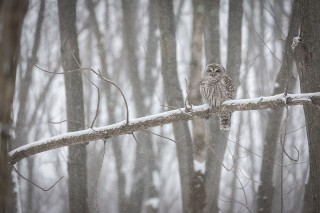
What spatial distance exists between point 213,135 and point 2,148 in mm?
5172

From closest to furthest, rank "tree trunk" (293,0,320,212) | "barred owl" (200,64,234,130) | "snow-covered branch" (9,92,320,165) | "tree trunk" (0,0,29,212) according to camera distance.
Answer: "tree trunk" (0,0,29,212) → "snow-covered branch" (9,92,320,165) → "tree trunk" (293,0,320,212) → "barred owl" (200,64,234,130)

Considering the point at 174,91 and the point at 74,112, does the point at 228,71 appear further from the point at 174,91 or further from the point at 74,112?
the point at 74,112

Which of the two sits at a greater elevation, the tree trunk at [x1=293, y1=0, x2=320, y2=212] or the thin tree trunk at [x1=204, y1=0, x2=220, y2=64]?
the thin tree trunk at [x1=204, y1=0, x2=220, y2=64]

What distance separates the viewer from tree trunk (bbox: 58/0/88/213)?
5418mm

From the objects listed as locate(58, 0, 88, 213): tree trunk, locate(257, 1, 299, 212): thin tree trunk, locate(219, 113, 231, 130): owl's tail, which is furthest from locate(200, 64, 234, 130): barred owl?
locate(58, 0, 88, 213): tree trunk

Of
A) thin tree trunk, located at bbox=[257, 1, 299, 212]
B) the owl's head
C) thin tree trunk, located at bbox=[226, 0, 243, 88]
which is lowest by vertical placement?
thin tree trunk, located at bbox=[257, 1, 299, 212]

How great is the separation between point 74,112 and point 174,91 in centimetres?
178

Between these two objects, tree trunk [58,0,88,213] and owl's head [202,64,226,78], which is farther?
owl's head [202,64,226,78]

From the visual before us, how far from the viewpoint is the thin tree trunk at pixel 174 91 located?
19.3ft

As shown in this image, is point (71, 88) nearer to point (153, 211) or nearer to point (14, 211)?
point (14, 211)

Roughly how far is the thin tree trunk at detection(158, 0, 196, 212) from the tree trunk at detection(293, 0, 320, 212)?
2277mm

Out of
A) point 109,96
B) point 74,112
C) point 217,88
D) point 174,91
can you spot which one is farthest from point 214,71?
point 109,96

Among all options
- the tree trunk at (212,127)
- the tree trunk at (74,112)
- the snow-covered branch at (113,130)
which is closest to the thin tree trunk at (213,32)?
the tree trunk at (212,127)

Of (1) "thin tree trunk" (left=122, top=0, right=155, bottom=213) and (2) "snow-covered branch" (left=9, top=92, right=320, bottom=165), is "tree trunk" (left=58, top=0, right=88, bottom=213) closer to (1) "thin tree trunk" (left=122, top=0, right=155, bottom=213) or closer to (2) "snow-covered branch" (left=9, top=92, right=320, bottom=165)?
(2) "snow-covered branch" (left=9, top=92, right=320, bottom=165)
